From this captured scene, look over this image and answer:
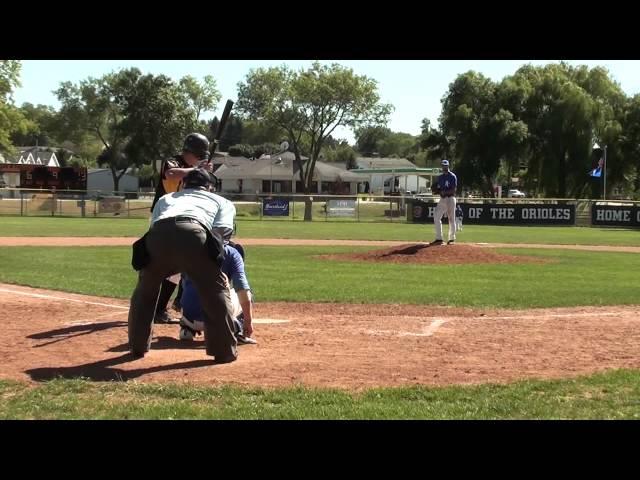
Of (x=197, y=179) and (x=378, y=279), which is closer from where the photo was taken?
(x=197, y=179)

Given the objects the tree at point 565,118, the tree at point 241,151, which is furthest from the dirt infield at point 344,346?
the tree at point 241,151

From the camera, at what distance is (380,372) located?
19.0 feet

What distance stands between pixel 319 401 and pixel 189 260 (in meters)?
1.61

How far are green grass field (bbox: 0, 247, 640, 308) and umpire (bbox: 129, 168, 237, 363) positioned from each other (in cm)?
419

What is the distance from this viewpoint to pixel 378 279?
12.9 m

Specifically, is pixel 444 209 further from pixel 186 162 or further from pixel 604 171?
pixel 604 171

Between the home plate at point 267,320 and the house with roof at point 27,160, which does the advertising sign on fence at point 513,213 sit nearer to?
the home plate at point 267,320

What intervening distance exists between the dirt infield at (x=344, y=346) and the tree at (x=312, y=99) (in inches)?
2177

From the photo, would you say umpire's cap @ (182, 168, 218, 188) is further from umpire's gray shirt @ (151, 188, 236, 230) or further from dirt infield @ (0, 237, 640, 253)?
dirt infield @ (0, 237, 640, 253)

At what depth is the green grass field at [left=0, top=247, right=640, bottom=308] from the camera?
1050cm

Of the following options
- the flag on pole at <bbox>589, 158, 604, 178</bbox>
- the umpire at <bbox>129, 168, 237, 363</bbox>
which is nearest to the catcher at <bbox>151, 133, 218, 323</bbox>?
the umpire at <bbox>129, 168, 237, 363</bbox>

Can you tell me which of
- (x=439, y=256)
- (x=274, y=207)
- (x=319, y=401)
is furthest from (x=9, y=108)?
(x=319, y=401)
